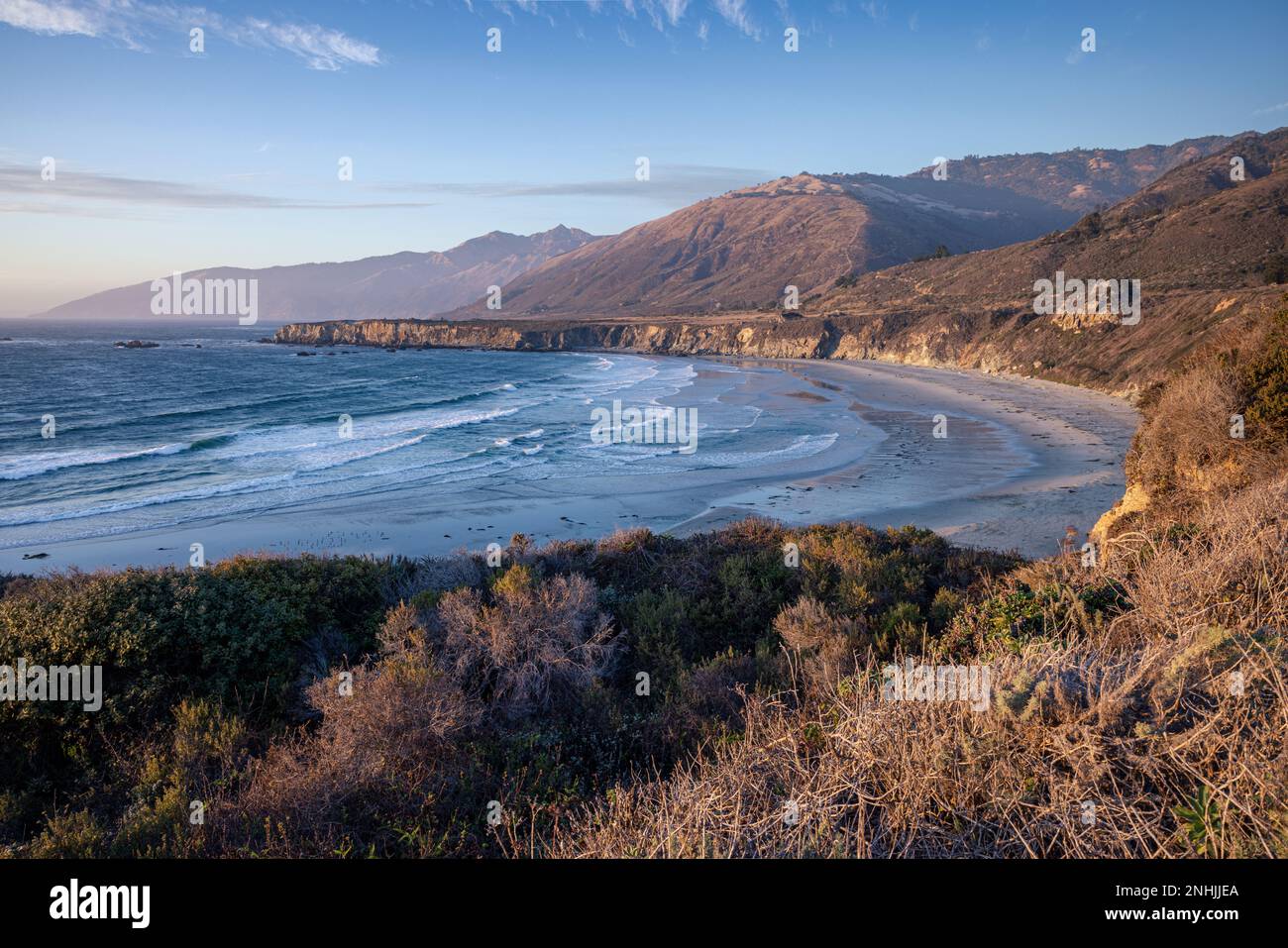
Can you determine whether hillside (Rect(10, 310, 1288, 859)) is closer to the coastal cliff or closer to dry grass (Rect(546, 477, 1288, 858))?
dry grass (Rect(546, 477, 1288, 858))

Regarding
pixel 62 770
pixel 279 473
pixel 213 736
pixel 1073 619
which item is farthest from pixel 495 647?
pixel 279 473

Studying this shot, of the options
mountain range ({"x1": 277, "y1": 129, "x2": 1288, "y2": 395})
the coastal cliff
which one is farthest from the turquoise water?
mountain range ({"x1": 277, "y1": 129, "x2": 1288, "y2": 395})

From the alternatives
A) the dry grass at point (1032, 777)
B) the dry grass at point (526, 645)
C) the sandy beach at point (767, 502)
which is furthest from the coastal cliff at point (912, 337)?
the dry grass at point (1032, 777)

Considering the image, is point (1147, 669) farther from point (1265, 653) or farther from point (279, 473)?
point (279, 473)

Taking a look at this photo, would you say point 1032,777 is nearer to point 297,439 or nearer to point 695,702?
point 695,702

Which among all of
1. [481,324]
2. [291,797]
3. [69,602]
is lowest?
[291,797]
